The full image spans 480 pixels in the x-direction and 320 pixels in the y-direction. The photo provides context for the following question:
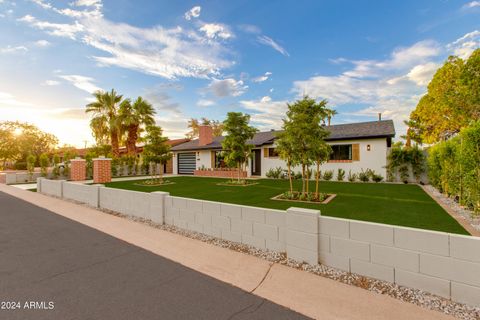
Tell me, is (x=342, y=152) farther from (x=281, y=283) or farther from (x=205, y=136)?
(x=281, y=283)

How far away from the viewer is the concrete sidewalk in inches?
102

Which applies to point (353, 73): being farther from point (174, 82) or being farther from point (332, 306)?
point (332, 306)

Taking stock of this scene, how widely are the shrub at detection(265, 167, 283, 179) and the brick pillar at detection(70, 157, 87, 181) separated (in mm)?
16004

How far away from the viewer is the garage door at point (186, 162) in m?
24.4

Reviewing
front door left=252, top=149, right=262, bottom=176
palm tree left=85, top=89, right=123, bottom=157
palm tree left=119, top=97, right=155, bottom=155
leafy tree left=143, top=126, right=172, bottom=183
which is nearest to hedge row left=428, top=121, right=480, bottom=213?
front door left=252, top=149, right=262, bottom=176

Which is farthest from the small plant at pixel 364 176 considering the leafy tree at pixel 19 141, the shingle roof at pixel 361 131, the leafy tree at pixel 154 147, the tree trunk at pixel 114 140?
the leafy tree at pixel 19 141

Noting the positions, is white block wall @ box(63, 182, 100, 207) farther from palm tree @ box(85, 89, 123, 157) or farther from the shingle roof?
palm tree @ box(85, 89, 123, 157)

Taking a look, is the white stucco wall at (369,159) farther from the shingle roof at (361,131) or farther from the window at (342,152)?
the shingle roof at (361,131)

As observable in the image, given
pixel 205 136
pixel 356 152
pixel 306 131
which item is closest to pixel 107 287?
pixel 306 131

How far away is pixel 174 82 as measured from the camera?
726 inches

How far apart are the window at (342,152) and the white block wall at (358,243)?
12.7 m

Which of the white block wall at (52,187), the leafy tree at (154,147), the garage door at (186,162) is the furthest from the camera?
the garage door at (186,162)

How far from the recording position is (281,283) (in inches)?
129

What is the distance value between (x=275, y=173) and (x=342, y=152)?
17.3 feet
